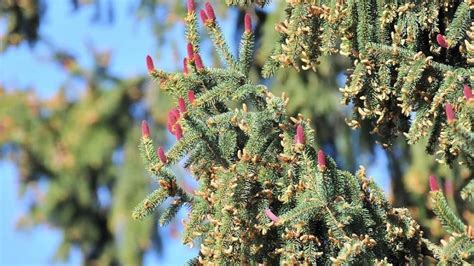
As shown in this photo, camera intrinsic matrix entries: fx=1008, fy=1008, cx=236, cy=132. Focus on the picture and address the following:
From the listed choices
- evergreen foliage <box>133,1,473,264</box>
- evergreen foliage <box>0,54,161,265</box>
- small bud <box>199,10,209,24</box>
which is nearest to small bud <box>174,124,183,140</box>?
evergreen foliage <box>133,1,473,264</box>

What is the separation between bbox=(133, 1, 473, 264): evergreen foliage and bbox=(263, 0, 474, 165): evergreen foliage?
Result: 24 centimetres

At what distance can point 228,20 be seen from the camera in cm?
585

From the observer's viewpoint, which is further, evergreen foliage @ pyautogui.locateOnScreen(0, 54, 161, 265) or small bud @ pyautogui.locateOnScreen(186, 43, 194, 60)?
evergreen foliage @ pyautogui.locateOnScreen(0, 54, 161, 265)

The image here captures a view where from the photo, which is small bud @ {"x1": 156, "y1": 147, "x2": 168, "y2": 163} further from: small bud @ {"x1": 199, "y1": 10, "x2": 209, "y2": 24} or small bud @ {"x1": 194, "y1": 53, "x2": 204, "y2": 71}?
small bud @ {"x1": 199, "y1": 10, "x2": 209, "y2": 24}

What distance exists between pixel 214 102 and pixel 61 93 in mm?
4667

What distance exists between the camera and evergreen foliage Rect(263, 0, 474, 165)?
3.12m

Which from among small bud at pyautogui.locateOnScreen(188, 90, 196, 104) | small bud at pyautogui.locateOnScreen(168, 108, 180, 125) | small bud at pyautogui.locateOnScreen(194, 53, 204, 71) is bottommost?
small bud at pyautogui.locateOnScreen(168, 108, 180, 125)

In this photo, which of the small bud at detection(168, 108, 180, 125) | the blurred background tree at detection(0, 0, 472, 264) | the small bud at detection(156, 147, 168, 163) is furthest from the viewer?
the blurred background tree at detection(0, 0, 472, 264)

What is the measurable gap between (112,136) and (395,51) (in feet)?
13.9

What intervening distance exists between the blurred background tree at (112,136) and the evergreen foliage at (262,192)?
179 cm

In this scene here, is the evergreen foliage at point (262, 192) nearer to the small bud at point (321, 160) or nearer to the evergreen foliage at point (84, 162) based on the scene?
the small bud at point (321, 160)

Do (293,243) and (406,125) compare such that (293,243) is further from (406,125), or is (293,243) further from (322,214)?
(406,125)

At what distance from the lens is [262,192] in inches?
119

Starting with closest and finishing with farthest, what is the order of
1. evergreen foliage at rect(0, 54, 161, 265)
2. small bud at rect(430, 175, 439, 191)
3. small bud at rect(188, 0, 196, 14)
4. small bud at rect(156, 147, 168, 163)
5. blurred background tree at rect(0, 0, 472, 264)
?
small bud at rect(430, 175, 439, 191) → small bud at rect(156, 147, 168, 163) → small bud at rect(188, 0, 196, 14) → blurred background tree at rect(0, 0, 472, 264) → evergreen foliage at rect(0, 54, 161, 265)
